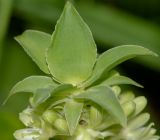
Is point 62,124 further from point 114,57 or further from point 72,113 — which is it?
point 114,57

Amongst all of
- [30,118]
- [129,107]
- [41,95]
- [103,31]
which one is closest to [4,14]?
[103,31]

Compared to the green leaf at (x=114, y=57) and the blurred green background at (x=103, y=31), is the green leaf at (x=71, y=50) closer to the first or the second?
the green leaf at (x=114, y=57)

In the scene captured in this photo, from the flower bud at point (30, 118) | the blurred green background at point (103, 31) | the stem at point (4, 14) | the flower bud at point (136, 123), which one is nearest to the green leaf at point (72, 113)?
the flower bud at point (30, 118)

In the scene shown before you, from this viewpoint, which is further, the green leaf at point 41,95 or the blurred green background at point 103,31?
the blurred green background at point 103,31

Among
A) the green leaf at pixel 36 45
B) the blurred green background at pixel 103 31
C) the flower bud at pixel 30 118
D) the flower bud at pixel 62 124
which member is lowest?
the blurred green background at pixel 103 31

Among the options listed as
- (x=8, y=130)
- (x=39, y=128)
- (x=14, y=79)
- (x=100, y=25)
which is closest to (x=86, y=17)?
(x=100, y=25)

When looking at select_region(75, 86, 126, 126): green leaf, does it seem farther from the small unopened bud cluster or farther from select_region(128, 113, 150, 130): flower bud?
select_region(128, 113, 150, 130): flower bud

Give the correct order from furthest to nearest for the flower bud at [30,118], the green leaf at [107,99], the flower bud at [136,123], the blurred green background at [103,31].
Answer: the blurred green background at [103,31] < the flower bud at [136,123] < the flower bud at [30,118] < the green leaf at [107,99]
